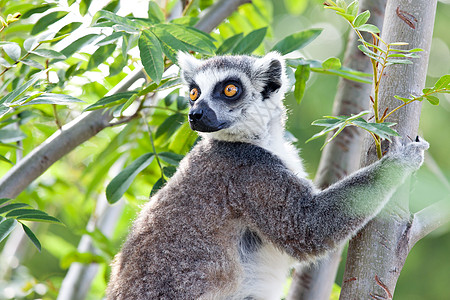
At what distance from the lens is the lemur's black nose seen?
2973mm

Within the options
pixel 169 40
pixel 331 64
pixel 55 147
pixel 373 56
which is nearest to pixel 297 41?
pixel 331 64

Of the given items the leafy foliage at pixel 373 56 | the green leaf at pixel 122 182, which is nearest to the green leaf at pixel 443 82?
the leafy foliage at pixel 373 56

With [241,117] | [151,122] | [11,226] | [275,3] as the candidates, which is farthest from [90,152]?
[275,3]

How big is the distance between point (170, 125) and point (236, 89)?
51 centimetres

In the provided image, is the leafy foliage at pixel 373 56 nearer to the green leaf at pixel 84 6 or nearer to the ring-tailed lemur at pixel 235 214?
the ring-tailed lemur at pixel 235 214

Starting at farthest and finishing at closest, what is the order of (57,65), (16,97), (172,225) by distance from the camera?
(57,65), (172,225), (16,97)

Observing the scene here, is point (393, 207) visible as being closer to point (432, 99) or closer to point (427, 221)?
point (427, 221)

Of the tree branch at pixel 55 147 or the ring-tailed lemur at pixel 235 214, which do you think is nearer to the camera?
the ring-tailed lemur at pixel 235 214

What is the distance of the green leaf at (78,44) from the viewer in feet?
9.89

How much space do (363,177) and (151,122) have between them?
172 cm

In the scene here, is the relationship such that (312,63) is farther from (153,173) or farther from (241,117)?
(153,173)

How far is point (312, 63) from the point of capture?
3.26 metres

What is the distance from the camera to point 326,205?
286 centimetres

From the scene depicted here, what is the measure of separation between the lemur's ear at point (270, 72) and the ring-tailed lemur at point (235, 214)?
239 millimetres
